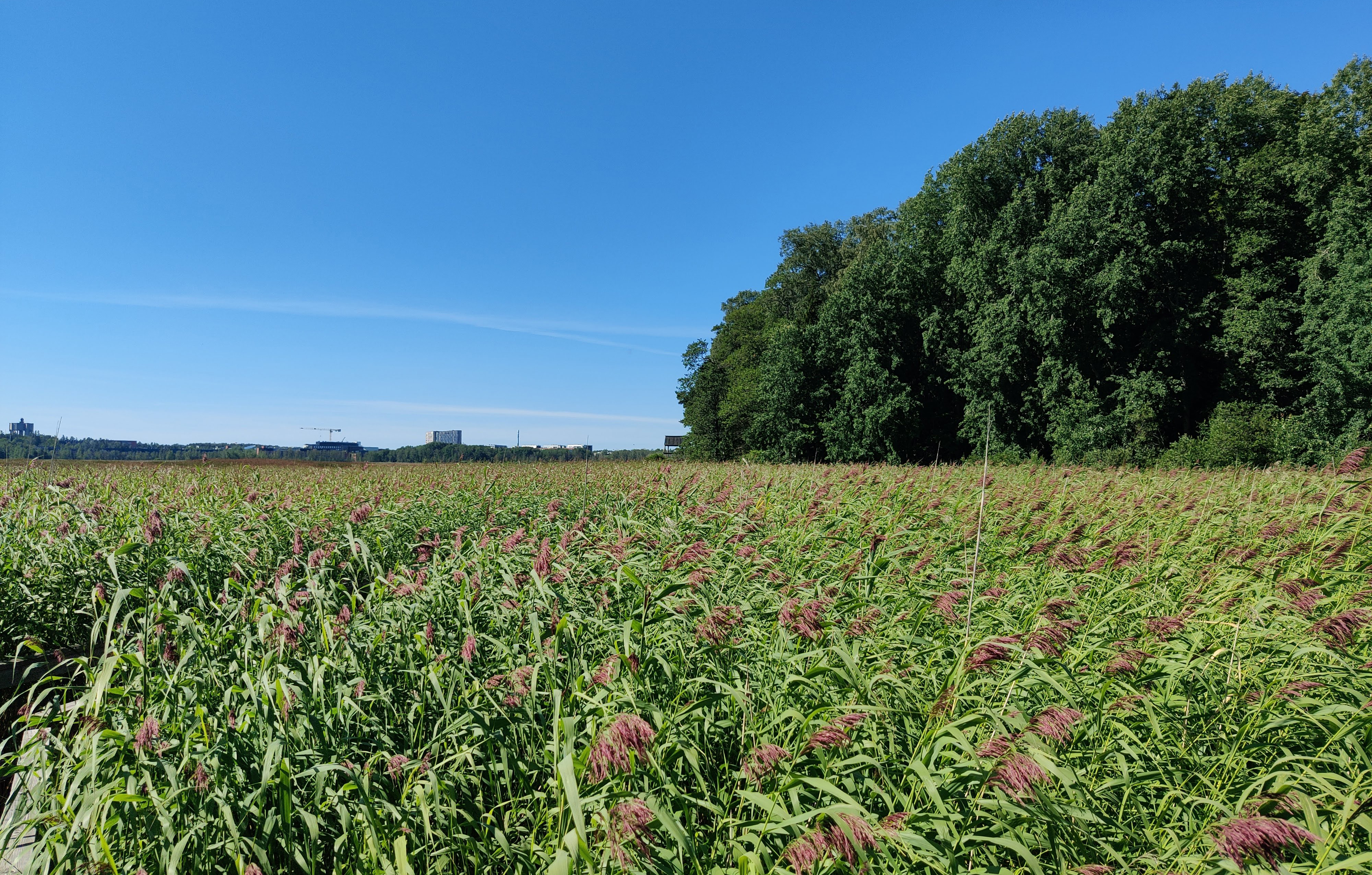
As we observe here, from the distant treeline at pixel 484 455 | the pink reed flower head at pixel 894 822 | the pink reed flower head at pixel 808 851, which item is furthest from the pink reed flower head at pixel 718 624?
the distant treeline at pixel 484 455

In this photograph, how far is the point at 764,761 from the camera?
6.33 feet

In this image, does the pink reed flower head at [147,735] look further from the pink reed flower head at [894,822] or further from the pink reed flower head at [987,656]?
the pink reed flower head at [987,656]

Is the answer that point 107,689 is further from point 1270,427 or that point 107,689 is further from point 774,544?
point 1270,427

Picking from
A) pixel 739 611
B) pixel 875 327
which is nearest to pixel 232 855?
pixel 739 611

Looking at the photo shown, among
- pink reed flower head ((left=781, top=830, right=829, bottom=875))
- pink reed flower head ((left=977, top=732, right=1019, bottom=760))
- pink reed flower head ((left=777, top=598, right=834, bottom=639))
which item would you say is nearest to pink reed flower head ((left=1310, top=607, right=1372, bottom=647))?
pink reed flower head ((left=977, top=732, right=1019, bottom=760))

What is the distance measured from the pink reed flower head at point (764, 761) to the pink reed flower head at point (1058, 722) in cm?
71

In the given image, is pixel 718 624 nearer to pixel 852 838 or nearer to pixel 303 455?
pixel 852 838

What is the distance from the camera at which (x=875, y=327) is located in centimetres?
3016

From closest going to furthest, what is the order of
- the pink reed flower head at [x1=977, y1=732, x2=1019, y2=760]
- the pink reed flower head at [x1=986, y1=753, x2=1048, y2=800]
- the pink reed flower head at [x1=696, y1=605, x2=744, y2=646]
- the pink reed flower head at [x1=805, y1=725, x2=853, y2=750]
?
1. the pink reed flower head at [x1=986, y1=753, x2=1048, y2=800]
2. the pink reed flower head at [x1=805, y1=725, x2=853, y2=750]
3. the pink reed flower head at [x1=977, y1=732, x2=1019, y2=760]
4. the pink reed flower head at [x1=696, y1=605, x2=744, y2=646]

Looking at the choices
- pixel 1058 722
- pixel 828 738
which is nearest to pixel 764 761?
pixel 828 738

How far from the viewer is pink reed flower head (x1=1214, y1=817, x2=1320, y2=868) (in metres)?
1.40

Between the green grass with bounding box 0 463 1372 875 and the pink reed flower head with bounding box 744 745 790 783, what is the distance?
4 cm

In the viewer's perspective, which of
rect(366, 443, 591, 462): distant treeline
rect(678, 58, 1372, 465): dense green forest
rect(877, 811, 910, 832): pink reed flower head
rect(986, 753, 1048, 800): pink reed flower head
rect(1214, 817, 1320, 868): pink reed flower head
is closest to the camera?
rect(1214, 817, 1320, 868): pink reed flower head

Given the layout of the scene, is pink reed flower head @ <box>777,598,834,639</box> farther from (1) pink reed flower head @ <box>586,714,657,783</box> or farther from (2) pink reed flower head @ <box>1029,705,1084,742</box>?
(1) pink reed flower head @ <box>586,714,657,783</box>
